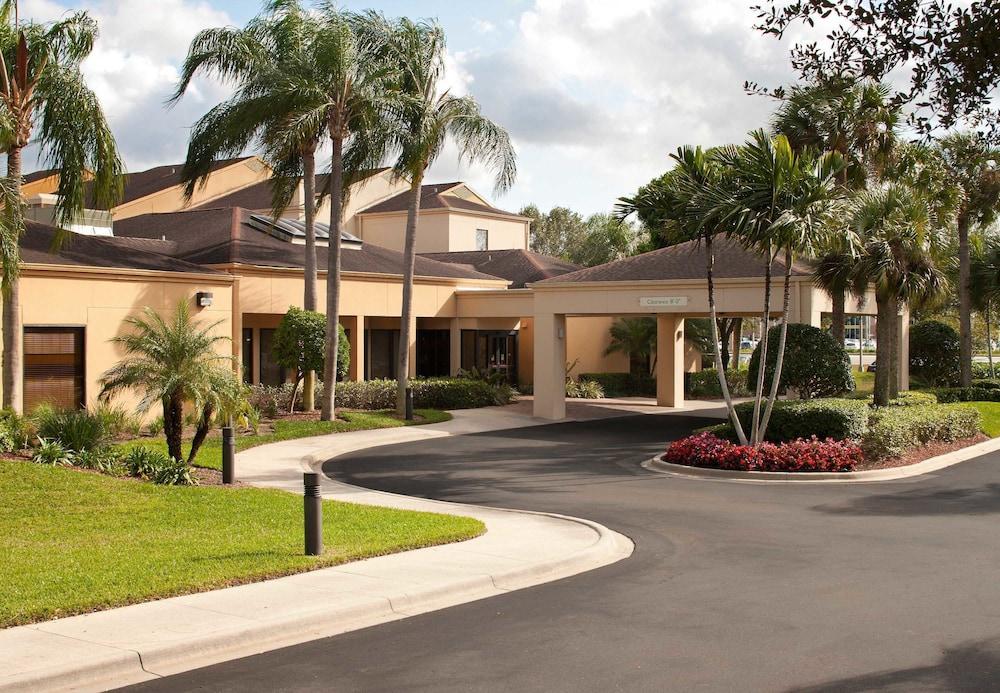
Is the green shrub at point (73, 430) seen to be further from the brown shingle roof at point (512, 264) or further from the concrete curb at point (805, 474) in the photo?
the brown shingle roof at point (512, 264)

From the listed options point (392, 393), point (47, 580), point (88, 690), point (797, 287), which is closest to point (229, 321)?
point (392, 393)

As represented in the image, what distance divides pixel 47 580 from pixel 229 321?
1896 centimetres

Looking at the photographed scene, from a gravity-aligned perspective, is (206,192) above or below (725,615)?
above

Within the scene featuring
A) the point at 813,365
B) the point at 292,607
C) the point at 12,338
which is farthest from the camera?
the point at 813,365

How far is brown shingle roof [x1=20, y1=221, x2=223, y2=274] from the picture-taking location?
24.5 m

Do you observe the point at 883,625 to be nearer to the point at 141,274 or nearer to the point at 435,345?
the point at 141,274

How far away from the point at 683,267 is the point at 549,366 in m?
5.04

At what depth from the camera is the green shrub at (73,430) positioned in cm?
1638

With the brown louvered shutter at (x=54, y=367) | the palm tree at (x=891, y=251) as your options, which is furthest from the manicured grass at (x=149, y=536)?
the palm tree at (x=891, y=251)

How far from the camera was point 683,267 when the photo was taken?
94.7ft

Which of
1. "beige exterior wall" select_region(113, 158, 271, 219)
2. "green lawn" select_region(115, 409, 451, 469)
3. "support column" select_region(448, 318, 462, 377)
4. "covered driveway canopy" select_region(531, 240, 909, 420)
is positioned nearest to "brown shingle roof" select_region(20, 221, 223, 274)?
"green lawn" select_region(115, 409, 451, 469)

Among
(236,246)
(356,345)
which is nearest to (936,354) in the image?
(356,345)

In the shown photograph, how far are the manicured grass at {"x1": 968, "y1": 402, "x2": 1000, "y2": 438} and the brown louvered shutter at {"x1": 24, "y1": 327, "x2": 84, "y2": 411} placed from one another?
2143cm

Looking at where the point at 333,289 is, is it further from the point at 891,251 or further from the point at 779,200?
the point at 891,251
